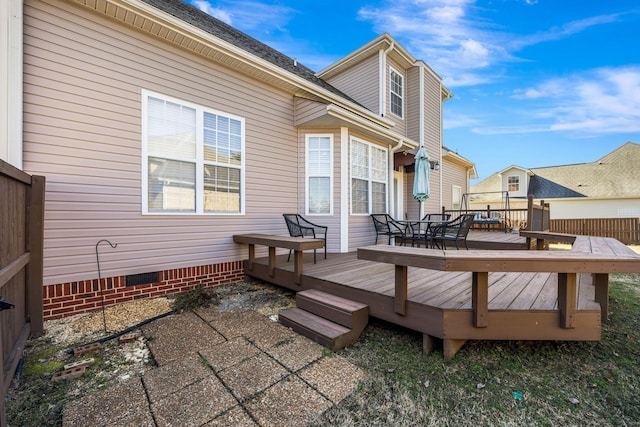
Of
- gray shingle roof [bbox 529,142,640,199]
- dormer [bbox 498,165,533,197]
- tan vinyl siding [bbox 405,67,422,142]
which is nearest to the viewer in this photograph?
tan vinyl siding [bbox 405,67,422,142]

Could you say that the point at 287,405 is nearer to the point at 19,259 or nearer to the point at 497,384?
the point at 497,384

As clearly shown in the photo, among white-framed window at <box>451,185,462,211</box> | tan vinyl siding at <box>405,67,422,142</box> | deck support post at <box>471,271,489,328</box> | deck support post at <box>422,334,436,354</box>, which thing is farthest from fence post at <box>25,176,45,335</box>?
white-framed window at <box>451,185,462,211</box>

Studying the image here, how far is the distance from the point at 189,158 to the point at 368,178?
156 inches

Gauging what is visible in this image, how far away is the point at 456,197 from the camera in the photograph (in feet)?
41.3

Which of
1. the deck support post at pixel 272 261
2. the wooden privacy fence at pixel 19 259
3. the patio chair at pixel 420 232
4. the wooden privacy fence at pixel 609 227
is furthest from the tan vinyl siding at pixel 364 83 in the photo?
the wooden privacy fence at pixel 609 227

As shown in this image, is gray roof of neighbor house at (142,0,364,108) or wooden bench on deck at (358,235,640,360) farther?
gray roof of neighbor house at (142,0,364,108)

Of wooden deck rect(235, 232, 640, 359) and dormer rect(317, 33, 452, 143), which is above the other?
dormer rect(317, 33, 452, 143)

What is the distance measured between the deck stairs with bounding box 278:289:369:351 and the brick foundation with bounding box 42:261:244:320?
198cm

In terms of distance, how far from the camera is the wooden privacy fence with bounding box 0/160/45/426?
6.45 ft

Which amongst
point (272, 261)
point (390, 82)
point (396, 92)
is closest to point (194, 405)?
point (272, 261)

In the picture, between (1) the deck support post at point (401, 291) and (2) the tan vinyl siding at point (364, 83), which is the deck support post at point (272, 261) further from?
(2) the tan vinyl siding at point (364, 83)

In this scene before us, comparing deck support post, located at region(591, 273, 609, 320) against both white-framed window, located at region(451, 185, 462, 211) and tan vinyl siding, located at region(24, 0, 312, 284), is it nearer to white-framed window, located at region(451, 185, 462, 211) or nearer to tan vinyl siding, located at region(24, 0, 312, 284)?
tan vinyl siding, located at region(24, 0, 312, 284)

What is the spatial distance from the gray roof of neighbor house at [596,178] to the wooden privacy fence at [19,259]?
77.6ft

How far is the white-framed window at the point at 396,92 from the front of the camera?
8.33 m
